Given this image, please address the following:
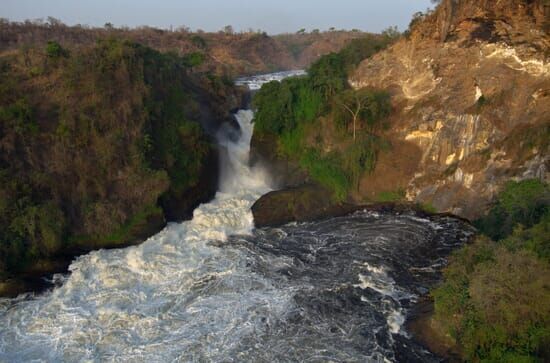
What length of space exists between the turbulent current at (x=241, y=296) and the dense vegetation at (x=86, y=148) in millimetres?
1444

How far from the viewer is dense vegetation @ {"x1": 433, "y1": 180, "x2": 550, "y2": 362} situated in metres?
10.4

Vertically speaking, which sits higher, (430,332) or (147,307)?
(430,332)

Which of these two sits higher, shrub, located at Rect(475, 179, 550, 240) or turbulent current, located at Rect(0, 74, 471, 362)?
shrub, located at Rect(475, 179, 550, 240)

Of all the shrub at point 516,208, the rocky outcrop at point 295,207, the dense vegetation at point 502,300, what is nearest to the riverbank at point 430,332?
the dense vegetation at point 502,300

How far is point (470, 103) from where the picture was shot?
20.0 meters

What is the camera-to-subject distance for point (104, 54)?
20.6 m

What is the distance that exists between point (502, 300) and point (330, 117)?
44.1 feet

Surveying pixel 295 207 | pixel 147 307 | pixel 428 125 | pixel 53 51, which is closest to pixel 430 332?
pixel 147 307

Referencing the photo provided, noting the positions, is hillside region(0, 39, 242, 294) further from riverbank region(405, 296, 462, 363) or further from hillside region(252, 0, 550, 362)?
riverbank region(405, 296, 462, 363)

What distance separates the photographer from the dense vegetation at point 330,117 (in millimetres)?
21359

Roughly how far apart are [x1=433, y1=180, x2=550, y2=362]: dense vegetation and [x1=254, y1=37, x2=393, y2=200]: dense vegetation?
8908mm

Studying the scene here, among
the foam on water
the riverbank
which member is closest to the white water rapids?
the riverbank

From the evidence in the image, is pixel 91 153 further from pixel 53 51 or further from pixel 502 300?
pixel 502 300

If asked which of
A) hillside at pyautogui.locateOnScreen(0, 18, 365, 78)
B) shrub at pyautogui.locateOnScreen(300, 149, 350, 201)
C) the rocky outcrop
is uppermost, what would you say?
hillside at pyautogui.locateOnScreen(0, 18, 365, 78)
